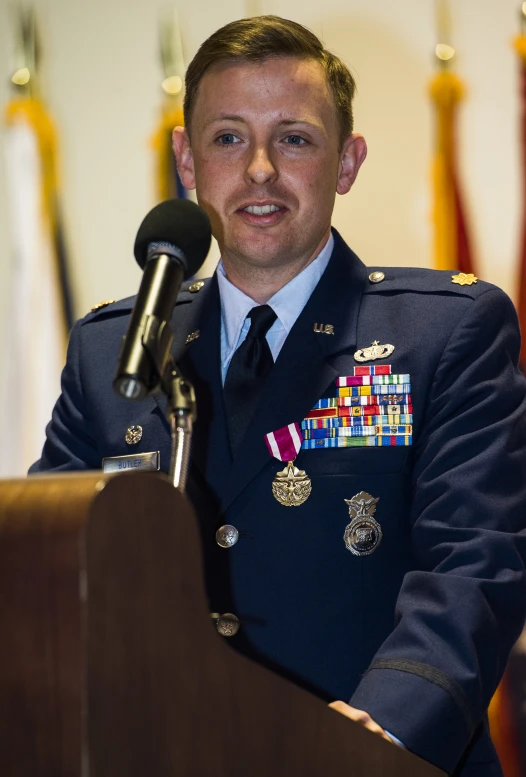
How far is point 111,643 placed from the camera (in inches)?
32.1

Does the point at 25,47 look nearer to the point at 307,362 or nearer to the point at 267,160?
the point at 267,160

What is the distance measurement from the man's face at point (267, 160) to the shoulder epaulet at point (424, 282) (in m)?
0.13

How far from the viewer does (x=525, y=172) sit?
2.74 m

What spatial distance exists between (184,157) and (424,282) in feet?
1.74

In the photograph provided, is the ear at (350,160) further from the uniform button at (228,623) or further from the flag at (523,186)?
the uniform button at (228,623)

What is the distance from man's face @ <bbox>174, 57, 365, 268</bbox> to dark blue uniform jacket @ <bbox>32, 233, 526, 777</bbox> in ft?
0.38

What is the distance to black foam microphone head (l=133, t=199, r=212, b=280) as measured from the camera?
120cm

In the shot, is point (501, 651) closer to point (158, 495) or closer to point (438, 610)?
point (438, 610)

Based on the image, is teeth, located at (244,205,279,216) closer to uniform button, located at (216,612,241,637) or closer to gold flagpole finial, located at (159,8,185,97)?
uniform button, located at (216,612,241,637)

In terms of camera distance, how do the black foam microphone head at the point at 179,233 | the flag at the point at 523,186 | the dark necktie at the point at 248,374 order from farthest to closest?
1. the flag at the point at 523,186
2. the dark necktie at the point at 248,374
3. the black foam microphone head at the point at 179,233

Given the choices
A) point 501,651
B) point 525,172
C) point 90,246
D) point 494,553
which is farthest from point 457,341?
point 90,246

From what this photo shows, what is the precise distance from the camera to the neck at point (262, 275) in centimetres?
193

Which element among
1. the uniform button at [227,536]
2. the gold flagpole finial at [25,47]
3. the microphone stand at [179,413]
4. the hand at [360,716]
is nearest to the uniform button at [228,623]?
the uniform button at [227,536]

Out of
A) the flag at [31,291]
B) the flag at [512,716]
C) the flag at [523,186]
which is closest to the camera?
the flag at [512,716]
